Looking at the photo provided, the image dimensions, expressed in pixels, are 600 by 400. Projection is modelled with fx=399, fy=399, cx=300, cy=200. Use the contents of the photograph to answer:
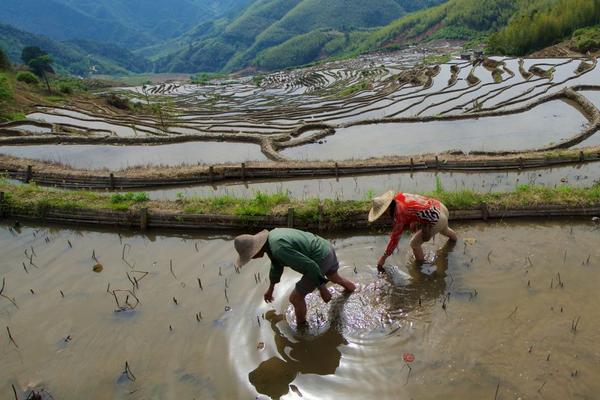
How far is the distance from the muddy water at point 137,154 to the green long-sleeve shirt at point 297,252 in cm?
801

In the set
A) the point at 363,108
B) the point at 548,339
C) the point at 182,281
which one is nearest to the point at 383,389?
the point at 548,339

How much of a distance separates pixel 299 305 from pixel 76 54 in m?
133

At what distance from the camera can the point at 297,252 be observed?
3.73 metres

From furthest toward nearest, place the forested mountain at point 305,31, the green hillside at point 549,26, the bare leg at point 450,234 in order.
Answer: the forested mountain at point 305,31
the green hillside at point 549,26
the bare leg at point 450,234

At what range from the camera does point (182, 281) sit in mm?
5324

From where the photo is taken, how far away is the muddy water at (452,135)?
11492 mm

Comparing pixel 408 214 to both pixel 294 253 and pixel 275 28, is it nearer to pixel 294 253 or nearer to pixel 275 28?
pixel 294 253

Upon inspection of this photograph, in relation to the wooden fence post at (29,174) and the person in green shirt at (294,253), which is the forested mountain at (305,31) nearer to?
the person in green shirt at (294,253)

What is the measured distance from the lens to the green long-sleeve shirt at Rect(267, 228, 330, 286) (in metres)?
3.71

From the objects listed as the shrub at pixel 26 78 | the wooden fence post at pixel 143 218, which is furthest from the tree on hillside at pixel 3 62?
the wooden fence post at pixel 143 218

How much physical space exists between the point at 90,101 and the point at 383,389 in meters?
29.7

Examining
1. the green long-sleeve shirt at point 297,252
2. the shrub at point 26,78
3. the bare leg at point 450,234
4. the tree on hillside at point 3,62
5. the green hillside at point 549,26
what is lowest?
the bare leg at point 450,234

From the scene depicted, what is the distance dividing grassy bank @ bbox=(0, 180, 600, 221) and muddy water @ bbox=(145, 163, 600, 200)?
1.18 metres

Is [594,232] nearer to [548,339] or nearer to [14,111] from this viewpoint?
[548,339]
